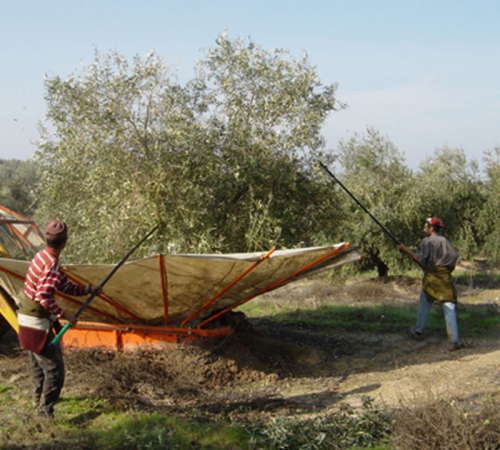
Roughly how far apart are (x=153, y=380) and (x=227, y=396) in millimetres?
897

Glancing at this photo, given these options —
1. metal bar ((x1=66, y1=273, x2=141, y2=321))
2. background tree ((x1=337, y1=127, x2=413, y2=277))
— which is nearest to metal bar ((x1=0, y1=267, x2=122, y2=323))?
metal bar ((x1=66, y1=273, x2=141, y2=321))

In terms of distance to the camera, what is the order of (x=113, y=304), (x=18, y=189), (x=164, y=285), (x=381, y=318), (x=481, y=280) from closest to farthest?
(x=164, y=285), (x=113, y=304), (x=381, y=318), (x=481, y=280), (x=18, y=189)

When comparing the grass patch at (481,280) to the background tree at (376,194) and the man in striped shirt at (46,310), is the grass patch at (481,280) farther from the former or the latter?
the man in striped shirt at (46,310)

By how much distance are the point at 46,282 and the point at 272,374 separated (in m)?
3.13

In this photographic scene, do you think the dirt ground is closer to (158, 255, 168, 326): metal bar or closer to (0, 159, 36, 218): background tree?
(158, 255, 168, 326): metal bar

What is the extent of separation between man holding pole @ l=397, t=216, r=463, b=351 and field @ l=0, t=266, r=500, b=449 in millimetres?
451

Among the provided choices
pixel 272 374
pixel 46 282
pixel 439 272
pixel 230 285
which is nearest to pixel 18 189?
pixel 439 272

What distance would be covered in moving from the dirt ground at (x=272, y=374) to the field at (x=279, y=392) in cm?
2

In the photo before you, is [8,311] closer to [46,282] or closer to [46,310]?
[46,310]

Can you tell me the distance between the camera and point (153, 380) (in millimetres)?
6145

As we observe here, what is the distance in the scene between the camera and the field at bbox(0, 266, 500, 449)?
4.63 m

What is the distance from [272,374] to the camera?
6.85 metres

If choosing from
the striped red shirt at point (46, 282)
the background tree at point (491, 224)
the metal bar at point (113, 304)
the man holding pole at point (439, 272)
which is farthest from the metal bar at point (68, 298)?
the background tree at point (491, 224)

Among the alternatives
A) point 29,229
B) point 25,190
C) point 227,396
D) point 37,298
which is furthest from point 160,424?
point 25,190
